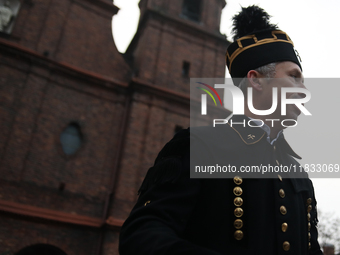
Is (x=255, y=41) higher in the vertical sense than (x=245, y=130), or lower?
higher

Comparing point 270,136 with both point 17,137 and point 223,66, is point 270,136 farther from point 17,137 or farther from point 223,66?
point 223,66

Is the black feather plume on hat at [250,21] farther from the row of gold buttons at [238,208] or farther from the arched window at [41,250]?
the arched window at [41,250]

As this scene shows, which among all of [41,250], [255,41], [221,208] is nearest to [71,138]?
[41,250]

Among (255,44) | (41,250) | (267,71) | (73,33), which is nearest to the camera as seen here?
(267,71)

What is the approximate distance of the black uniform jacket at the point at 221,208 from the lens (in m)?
1.33

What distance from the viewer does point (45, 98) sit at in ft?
36.3

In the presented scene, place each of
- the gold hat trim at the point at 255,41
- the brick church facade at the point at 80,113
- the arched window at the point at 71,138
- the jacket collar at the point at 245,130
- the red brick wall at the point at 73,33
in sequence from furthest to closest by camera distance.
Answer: the red brick wall at the point at 73,33
the arched window at the point at 71,138
the brick church facade at the point at 80,113
the gold hat trim at the point at 255,41
the jacket collar at the point at 245,130

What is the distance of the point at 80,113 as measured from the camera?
37.7 ft

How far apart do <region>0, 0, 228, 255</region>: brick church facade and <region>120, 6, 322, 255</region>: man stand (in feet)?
29.4

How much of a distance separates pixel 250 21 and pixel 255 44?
0.31 meters

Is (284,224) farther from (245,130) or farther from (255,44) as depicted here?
(255,44)

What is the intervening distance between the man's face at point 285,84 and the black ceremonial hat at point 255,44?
0.07 meters

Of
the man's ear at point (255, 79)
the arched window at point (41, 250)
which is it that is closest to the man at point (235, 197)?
the man's ear at point (255, 79)

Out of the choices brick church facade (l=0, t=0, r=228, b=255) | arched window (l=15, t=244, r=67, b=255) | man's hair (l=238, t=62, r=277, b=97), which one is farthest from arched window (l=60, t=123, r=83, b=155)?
man's hair (l=238, t=62, r=277, b=97)
